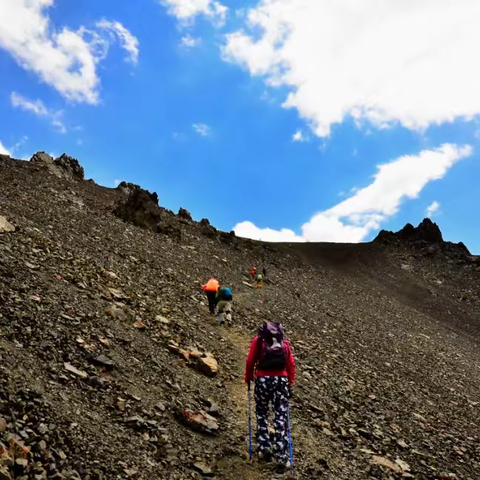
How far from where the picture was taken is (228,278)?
31344 millimetres

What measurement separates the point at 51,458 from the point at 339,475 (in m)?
5.88

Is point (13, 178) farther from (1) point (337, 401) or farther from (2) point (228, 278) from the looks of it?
(1) point (337, 401)

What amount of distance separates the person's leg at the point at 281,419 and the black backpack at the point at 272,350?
286 millimetres

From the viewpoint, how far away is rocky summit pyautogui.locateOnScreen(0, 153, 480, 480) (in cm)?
639

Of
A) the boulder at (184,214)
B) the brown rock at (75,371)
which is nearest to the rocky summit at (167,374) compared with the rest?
the brown rock at (75,371)

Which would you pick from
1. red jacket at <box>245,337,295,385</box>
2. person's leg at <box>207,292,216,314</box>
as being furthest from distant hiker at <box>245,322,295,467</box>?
person's leg at <box>207,292,216,314</box>

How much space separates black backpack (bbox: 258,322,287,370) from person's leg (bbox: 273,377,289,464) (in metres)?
0.29

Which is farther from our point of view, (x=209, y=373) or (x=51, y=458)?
(x=209, y=373)

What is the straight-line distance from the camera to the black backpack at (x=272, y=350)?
7707 mm

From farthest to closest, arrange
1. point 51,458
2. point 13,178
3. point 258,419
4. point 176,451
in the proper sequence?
point 13,178
point 258,419
point 176,451
point 51,458

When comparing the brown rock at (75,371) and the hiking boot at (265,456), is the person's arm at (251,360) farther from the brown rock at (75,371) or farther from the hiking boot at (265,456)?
the brown rock at (75,371)

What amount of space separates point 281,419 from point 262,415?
370 millimetres

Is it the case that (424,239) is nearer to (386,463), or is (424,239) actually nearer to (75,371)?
(386,463)

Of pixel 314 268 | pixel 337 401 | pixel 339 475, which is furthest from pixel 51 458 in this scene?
pixel 314 268
